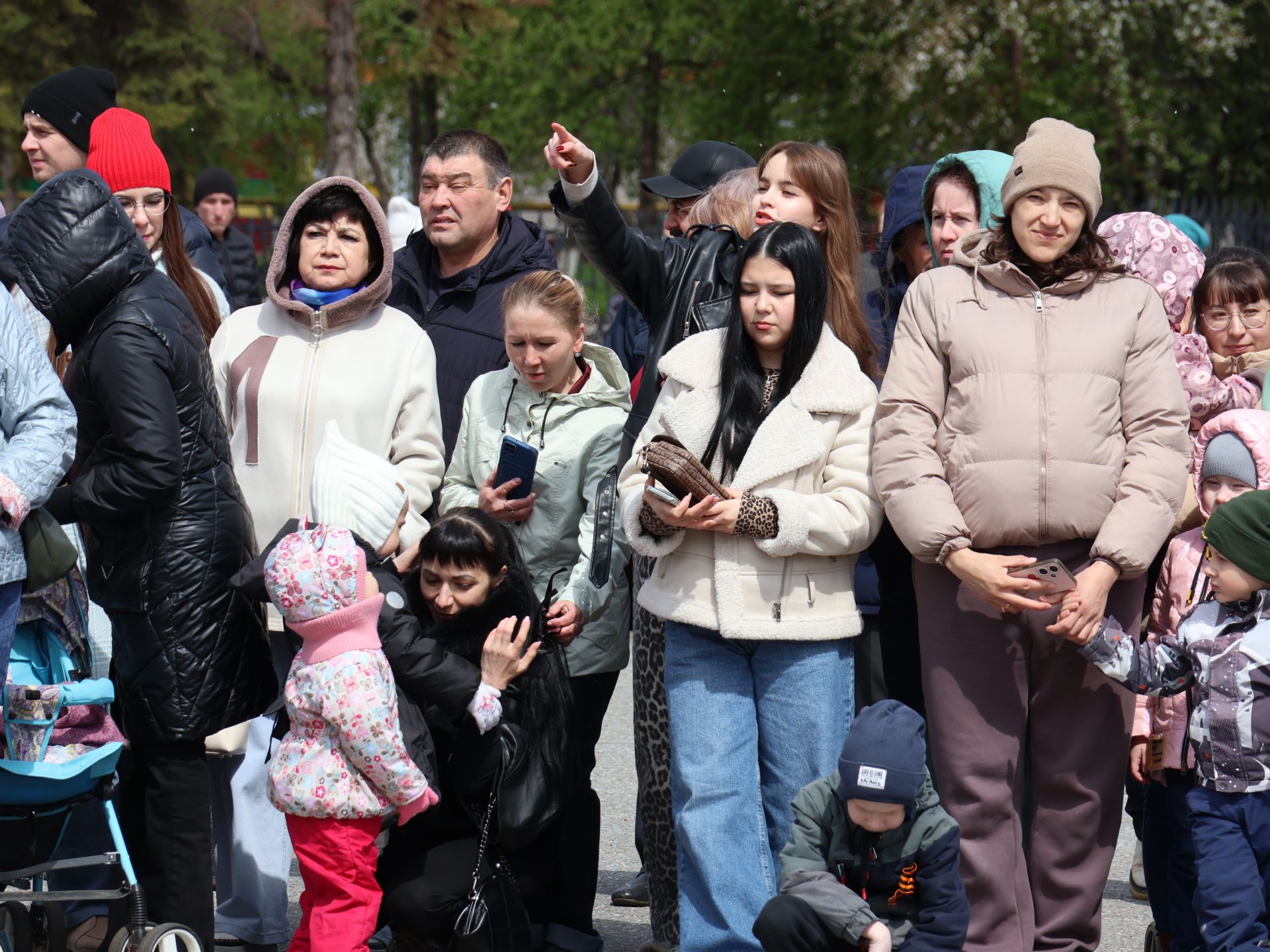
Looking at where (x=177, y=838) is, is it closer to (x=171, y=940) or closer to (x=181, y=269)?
(x=171, y=940)

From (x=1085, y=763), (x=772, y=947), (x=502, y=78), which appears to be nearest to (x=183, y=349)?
(x=772, y=947)

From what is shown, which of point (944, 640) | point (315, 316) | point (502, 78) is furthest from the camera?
point (502, 78)

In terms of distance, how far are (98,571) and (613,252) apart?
1.61m

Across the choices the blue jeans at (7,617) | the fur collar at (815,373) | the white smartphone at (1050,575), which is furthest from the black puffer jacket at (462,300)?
the white smartphone at (1050,575)

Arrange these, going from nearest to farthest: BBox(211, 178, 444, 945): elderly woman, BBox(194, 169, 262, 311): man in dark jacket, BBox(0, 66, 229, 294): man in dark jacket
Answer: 1. BBox(211, 178, 444, 945): elderly woman
2. BBox(0, 66, 229, 294): man in dark jacket
3. BBox(194, 169, 262, 311): man in dark jacket

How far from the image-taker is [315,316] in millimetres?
4426

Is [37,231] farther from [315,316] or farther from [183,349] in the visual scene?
[315,316]

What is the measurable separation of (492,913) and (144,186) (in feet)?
8.89

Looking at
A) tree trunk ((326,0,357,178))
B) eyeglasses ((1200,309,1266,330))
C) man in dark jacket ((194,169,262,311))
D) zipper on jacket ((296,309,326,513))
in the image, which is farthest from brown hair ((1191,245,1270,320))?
tree trunk ((326,0,357,178))

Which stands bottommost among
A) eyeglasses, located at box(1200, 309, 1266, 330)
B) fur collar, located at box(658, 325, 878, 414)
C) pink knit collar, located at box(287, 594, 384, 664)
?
pink knit collar, located at box(287, 594, 384, 664)

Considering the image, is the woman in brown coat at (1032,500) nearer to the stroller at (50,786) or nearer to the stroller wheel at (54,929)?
the stroller at (50,786)

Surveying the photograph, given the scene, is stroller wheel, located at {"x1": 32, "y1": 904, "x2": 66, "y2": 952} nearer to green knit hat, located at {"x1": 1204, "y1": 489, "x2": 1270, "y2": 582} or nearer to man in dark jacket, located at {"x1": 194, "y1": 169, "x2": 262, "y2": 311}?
green knit hat, located at {"x1": 1204, "y1": 489, "x2": 1270, "y2": 582}

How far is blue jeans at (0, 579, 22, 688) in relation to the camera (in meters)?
3.71

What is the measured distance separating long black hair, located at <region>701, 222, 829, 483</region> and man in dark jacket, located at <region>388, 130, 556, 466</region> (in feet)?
3.80
